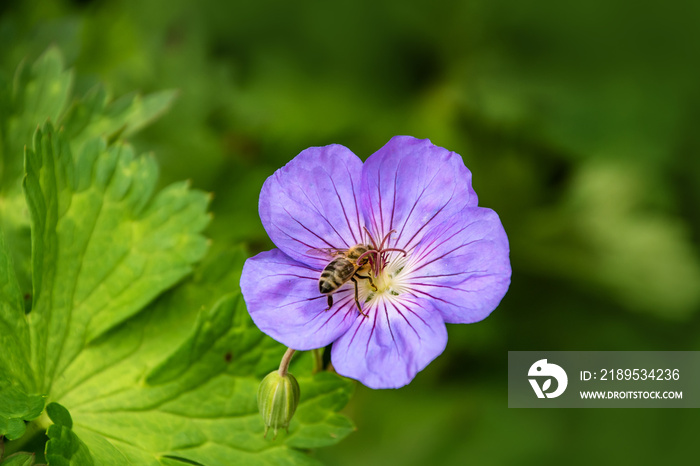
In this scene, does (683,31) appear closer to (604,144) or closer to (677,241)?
(604,144)

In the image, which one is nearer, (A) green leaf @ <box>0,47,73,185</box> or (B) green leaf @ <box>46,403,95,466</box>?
(B) green leaf @ <box>46,403,95,466</box>

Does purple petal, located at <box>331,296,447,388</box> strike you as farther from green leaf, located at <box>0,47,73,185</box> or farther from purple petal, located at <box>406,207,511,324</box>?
green leaf, located at <box>0,47,73,185</box>

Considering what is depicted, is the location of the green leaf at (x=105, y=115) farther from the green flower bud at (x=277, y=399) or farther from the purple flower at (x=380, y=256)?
the green flower bud at (x=277, y=399)

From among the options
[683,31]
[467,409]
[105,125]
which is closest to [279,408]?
[105,125]

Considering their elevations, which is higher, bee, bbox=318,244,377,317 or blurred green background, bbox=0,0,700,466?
blurred green background, bbox=0,0,700,466

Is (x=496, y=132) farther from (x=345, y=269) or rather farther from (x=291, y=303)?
(x=291, y=303)

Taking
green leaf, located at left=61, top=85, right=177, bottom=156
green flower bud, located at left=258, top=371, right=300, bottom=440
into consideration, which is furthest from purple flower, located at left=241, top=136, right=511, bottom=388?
green leaf, located at left=61, top=85, right=177, bottom=156

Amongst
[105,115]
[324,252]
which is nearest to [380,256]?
[324,252]
